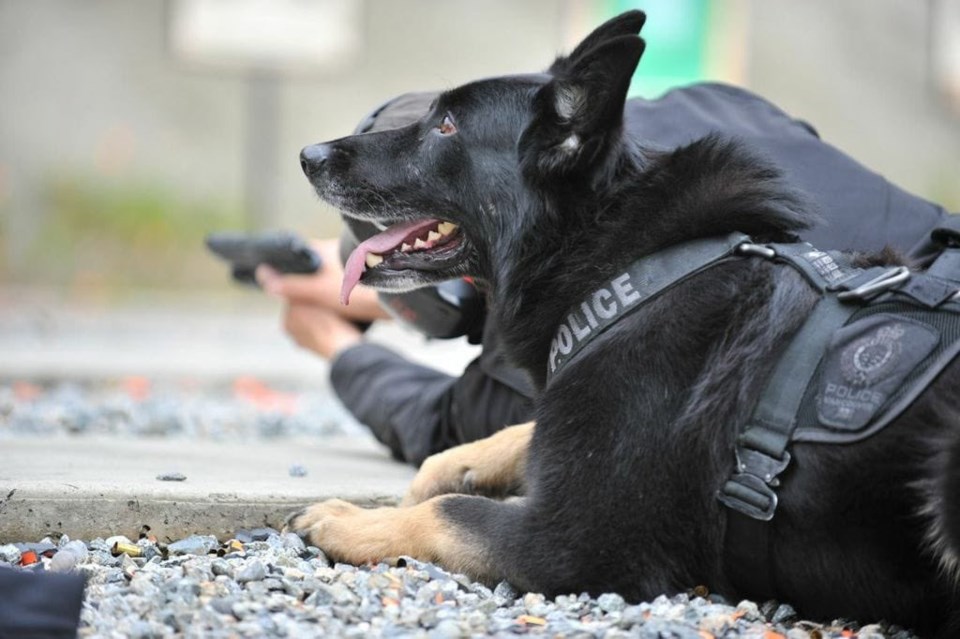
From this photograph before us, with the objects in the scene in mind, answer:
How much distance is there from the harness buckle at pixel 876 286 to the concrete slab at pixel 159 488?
A: 1548 millimetres

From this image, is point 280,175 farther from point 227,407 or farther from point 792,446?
point 792,446

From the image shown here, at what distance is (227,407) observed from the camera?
267 inches

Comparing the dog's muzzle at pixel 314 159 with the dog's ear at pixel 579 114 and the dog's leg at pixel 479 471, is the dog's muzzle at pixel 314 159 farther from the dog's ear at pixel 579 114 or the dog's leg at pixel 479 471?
the dog's leg at pixel 479 471

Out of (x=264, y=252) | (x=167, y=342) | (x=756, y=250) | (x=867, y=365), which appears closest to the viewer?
(x=867, y=365)

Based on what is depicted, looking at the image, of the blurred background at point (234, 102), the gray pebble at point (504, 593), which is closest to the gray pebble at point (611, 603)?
the gray pebble at point (504, 593)

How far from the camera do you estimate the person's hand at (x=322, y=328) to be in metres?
5.56

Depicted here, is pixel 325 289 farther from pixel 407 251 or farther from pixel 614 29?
pixel 614 29

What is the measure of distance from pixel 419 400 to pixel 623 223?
5.57 ft

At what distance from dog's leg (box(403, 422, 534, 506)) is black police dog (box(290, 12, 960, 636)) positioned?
0.02 metres

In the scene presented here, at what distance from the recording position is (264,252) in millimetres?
5535

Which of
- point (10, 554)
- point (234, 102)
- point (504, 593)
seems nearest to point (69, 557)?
point (10, 554)

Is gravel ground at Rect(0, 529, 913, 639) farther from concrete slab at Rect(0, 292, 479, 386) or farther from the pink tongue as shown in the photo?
concrete slab at Rect(0, 292, 479, 386)

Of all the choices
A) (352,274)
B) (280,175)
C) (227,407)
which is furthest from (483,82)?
(280,175)

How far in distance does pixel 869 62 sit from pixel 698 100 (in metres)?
12.4
